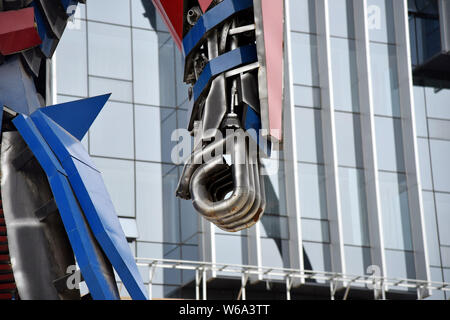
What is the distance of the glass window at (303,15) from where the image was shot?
24000mm

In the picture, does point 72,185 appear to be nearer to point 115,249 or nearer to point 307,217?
point 115,249

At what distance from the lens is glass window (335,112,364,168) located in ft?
78.2

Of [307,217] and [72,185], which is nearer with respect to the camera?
[72,185]

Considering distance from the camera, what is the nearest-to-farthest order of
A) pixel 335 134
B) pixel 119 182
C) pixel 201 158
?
pixel 201 158
pixel 119 182
pixel 335 134

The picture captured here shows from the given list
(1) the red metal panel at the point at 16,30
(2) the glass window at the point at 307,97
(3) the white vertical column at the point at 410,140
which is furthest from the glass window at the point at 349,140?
(1) the red metal panel at the point at 16,30

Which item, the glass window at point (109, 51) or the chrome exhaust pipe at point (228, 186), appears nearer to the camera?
the chrome exhaust pipe at point (228, 186)

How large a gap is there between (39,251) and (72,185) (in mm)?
467

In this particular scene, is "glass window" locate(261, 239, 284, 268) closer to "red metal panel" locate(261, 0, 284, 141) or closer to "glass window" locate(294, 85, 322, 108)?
"glass window" locate(294, 85, 322, 108)

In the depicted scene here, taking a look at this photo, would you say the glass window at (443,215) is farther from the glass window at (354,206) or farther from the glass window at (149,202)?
the glass window at (149,202)

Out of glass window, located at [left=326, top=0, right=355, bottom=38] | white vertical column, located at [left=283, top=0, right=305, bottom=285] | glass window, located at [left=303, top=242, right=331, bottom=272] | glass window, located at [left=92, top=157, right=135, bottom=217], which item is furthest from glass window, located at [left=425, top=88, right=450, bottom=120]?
glass window, located at [left=92, top=157, right=135, bottom=217]

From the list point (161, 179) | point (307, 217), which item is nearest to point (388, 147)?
point (307, 217)

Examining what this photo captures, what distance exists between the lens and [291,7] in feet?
78.7

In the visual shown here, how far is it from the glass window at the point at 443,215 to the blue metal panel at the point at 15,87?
19352mm

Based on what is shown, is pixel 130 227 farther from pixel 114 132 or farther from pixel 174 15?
pixel 174 15
